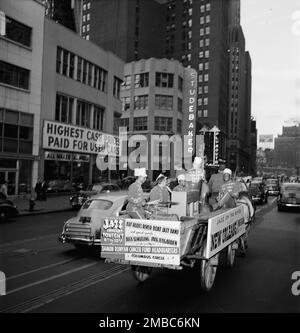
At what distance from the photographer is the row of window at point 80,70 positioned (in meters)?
31.2

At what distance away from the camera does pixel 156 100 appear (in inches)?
2507

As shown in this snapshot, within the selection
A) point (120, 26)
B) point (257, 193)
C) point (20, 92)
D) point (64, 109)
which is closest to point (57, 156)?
point (64, 109)

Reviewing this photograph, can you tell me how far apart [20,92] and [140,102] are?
39.5m

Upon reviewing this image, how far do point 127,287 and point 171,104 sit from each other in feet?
191

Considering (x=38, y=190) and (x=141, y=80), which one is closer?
(x=38, y=190)

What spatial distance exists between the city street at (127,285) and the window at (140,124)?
5309 cm

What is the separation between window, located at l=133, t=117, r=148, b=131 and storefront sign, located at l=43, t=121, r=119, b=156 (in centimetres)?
2492

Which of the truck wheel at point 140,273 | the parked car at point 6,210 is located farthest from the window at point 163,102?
the truck wheel at point 140,273

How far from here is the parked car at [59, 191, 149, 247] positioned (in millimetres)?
9758

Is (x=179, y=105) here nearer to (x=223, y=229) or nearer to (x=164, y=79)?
(x=164, y=79)

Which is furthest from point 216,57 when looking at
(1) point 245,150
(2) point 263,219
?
(2) point 263,219

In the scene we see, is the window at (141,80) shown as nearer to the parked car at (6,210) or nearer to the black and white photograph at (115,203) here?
the black and white photograph at (115,203)

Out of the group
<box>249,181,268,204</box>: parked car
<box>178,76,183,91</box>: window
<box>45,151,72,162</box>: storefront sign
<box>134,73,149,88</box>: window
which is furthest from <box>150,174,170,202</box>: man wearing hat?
<box>178,76,183,91</box>: window
